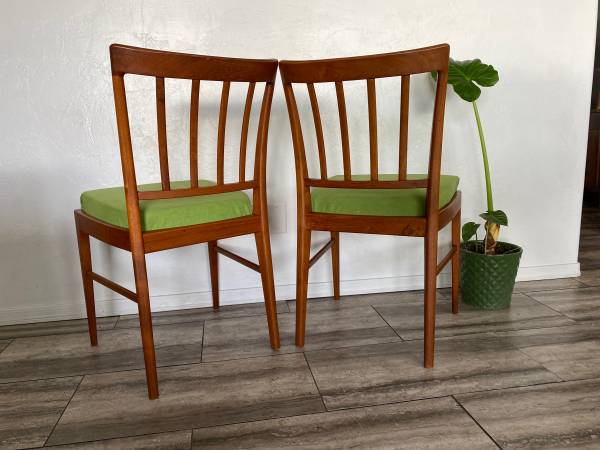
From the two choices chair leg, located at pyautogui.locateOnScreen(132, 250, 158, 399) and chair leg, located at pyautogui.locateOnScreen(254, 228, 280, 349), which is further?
chair leg, located at pyautogui.locateOnScreen(254, 228, 280, 349)

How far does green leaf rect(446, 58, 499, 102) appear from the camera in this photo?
1.70 meters

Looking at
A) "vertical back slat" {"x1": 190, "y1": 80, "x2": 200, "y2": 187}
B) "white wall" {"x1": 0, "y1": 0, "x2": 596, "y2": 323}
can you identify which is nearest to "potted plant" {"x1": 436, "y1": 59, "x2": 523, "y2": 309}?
"white wall" {"x1": 0, "y1": 0, "x2": 596, "y2": 323}

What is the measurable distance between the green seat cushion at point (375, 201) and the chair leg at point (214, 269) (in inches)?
21.5

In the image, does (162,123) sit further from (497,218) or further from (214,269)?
(497,218)

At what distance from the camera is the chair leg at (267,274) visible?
1476mm

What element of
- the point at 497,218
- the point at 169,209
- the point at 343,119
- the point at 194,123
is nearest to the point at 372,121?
the point at 343,119

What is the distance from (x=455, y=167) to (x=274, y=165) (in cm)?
78

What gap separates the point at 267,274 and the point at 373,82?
2.16 ft

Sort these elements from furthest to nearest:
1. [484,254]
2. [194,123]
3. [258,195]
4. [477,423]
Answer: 1. [484,254]
2. [258,195]
3. [194,123]
4. [477,423]

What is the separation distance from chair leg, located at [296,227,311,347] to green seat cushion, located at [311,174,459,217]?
98mm

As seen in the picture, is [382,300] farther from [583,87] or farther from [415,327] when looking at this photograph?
[583,87]

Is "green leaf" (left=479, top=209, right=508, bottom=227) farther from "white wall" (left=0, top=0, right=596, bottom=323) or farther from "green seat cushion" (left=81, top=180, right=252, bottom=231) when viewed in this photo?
"green seat cushion" (left=81, top=180, right=252, bottom=231)

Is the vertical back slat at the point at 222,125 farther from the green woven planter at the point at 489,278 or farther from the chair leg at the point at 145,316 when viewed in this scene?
the green woven planter at the point at 489,278

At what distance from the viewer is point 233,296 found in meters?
1.97
